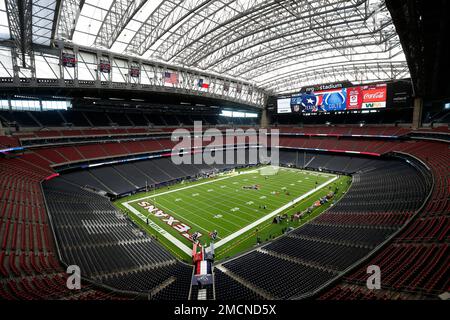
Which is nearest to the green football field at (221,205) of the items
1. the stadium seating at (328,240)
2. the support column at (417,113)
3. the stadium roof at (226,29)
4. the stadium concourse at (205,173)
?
the stadium concourse at (205,173)

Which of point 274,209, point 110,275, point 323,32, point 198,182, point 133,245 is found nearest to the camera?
point 110,275

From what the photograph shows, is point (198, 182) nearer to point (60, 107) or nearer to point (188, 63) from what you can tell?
point (188, 63)

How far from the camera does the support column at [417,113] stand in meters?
41.2

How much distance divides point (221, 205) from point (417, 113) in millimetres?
39698

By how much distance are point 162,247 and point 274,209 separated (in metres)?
13.7

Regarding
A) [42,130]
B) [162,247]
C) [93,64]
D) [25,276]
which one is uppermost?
[93,64]

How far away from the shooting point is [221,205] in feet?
95.3

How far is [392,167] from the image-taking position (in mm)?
35312

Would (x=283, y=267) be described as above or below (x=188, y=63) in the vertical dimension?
below

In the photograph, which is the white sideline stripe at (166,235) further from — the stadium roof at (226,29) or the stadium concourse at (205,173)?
the stadium roof at (226,29)

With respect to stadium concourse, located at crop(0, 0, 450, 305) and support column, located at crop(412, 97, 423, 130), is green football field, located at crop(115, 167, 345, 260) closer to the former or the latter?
stadium concourse, located at crop(0, 0, 450, 305)

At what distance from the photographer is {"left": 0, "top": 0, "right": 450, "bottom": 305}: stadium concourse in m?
12.8

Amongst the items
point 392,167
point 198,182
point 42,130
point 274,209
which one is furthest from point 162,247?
point 392,167

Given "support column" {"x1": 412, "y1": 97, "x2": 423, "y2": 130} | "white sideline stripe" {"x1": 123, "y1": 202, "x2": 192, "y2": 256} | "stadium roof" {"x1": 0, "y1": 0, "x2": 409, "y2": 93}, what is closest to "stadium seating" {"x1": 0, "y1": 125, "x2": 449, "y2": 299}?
"white sideline stripe" {"x1": 123, "y1": 202, "x2": 192, "y2": 256}
